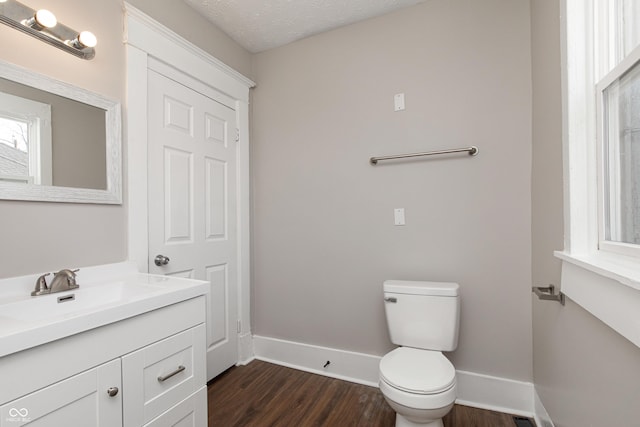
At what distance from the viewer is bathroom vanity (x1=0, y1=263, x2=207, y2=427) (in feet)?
2.50

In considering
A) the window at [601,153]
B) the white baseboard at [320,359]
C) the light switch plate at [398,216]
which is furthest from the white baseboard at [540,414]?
the light switch plate at [398,216]

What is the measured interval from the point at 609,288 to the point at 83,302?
1.78 meters

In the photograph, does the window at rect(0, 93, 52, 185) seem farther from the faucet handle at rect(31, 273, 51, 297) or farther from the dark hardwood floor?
the dark hardwood floor

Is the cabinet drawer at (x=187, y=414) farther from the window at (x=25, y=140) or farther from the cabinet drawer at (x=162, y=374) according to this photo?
the window at (x=25, y=140)

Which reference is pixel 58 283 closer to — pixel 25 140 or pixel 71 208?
pixel 71 208

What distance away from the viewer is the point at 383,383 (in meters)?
1.37

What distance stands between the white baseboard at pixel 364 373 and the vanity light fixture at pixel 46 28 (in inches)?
82.8

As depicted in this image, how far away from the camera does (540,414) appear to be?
5.05 ft

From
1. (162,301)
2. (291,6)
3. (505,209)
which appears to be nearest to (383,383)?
(162,301)

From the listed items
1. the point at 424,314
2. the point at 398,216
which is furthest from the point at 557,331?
the point at 398,216

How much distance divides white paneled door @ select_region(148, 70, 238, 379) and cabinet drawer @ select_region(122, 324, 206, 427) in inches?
21.1

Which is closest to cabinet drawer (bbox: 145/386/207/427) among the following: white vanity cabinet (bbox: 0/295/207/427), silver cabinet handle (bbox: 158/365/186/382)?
white vanity cabinet (bbox: 0/295/207/427)

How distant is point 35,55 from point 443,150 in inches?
79.6

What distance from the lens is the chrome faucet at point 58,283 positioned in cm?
115
